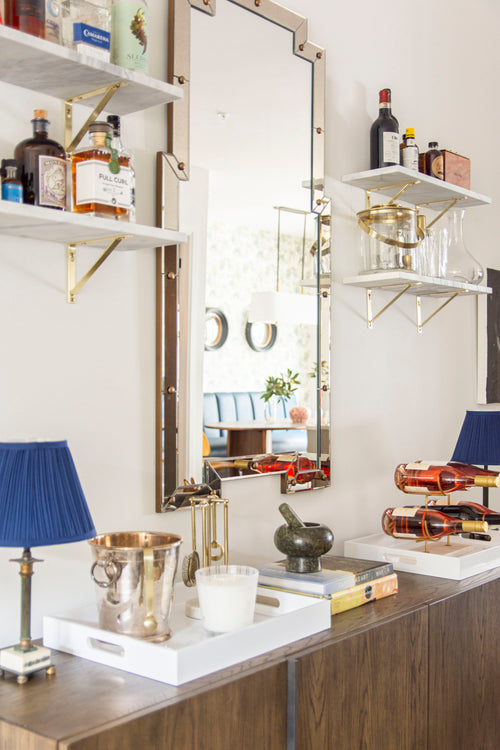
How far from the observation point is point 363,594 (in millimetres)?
1751

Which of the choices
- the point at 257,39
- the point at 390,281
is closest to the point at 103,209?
the point at 257,39

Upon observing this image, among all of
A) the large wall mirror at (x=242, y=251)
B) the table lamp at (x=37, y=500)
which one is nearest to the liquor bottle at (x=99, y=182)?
the large wall mirror at (x=242, y=251)

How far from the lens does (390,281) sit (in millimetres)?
2277

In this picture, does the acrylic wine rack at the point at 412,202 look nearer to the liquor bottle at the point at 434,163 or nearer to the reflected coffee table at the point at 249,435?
the liquor bottle at the point at 434,163

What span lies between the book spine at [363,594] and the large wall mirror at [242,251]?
1.32 feet

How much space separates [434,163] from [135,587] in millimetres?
1694

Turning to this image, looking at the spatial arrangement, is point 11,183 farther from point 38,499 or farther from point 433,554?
point 433,554

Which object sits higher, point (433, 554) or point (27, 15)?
point (27, 15)

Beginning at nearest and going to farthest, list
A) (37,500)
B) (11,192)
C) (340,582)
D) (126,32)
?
(37,500) < (11,192) < (126,32) < (340,582)

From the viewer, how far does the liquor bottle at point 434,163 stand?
2.46 metres

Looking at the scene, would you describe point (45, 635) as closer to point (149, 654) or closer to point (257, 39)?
point (149, 654)

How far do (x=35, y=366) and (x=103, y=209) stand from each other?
1.11ft

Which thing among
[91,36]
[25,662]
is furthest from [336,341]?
[25,662]

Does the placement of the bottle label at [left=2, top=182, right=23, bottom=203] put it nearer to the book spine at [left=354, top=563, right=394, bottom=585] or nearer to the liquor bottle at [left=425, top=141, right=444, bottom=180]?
the book spine at [left=354, top=563, right=394, bottom=585]
